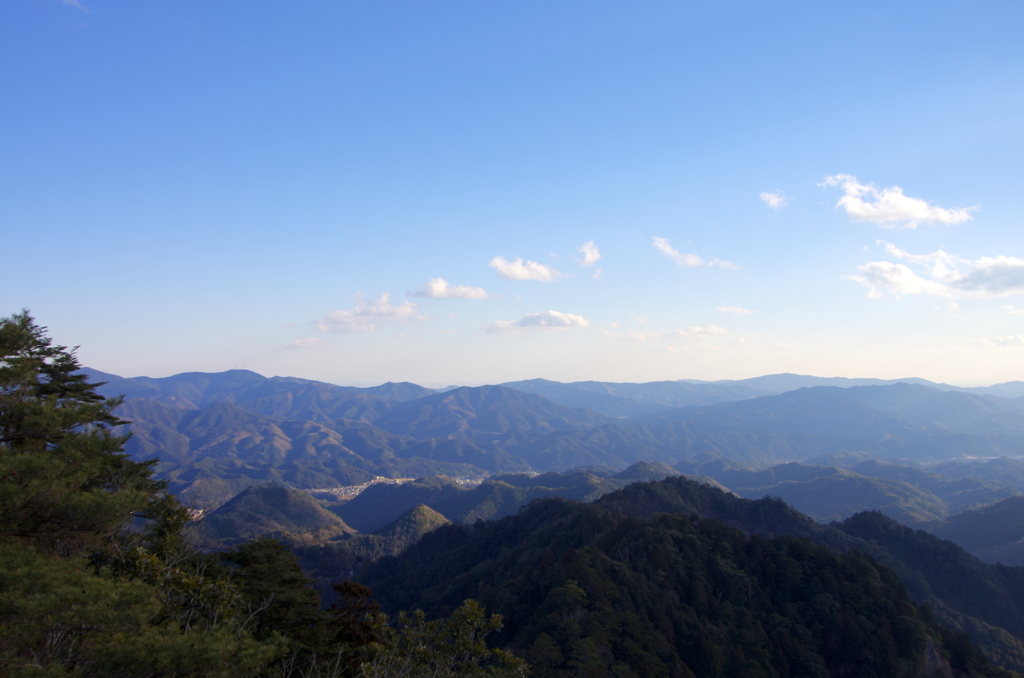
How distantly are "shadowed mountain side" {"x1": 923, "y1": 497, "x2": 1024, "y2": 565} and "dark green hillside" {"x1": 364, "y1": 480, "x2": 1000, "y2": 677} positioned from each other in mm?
121197

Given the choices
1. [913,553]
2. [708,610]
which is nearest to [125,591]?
[708,610]

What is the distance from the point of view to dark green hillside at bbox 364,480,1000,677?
5528 centimetres

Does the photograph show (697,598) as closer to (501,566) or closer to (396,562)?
(501,566)

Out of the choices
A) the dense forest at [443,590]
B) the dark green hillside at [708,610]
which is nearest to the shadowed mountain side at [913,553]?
the dense forest at [443,590]

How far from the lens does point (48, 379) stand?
132ft

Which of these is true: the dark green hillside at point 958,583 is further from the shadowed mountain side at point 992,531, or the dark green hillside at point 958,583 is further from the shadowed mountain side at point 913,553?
the shadowed mountain side at point 992,531

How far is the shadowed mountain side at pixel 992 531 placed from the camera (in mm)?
147875

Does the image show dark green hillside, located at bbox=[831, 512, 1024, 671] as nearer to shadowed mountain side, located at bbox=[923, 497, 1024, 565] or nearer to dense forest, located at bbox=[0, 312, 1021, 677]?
dense forest, located at bbox=[0, 312, 1021, 677]

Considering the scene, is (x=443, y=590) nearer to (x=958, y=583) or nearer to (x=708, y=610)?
(x=708, y=610)

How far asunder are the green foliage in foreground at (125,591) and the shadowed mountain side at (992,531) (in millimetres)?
189189

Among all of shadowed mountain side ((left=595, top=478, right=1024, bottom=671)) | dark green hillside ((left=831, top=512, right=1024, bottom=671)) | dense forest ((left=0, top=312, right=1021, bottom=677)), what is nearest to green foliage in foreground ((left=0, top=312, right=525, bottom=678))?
dense forest ((left=0, top=312, right=1021, bottom=677))

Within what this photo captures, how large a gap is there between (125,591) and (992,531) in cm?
23160

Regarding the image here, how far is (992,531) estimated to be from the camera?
166 metres

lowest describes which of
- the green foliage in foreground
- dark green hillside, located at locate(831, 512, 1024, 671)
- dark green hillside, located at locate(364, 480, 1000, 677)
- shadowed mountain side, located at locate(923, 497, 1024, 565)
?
shadowed mountain side, located at locate(923, 497, 1024, 565)
